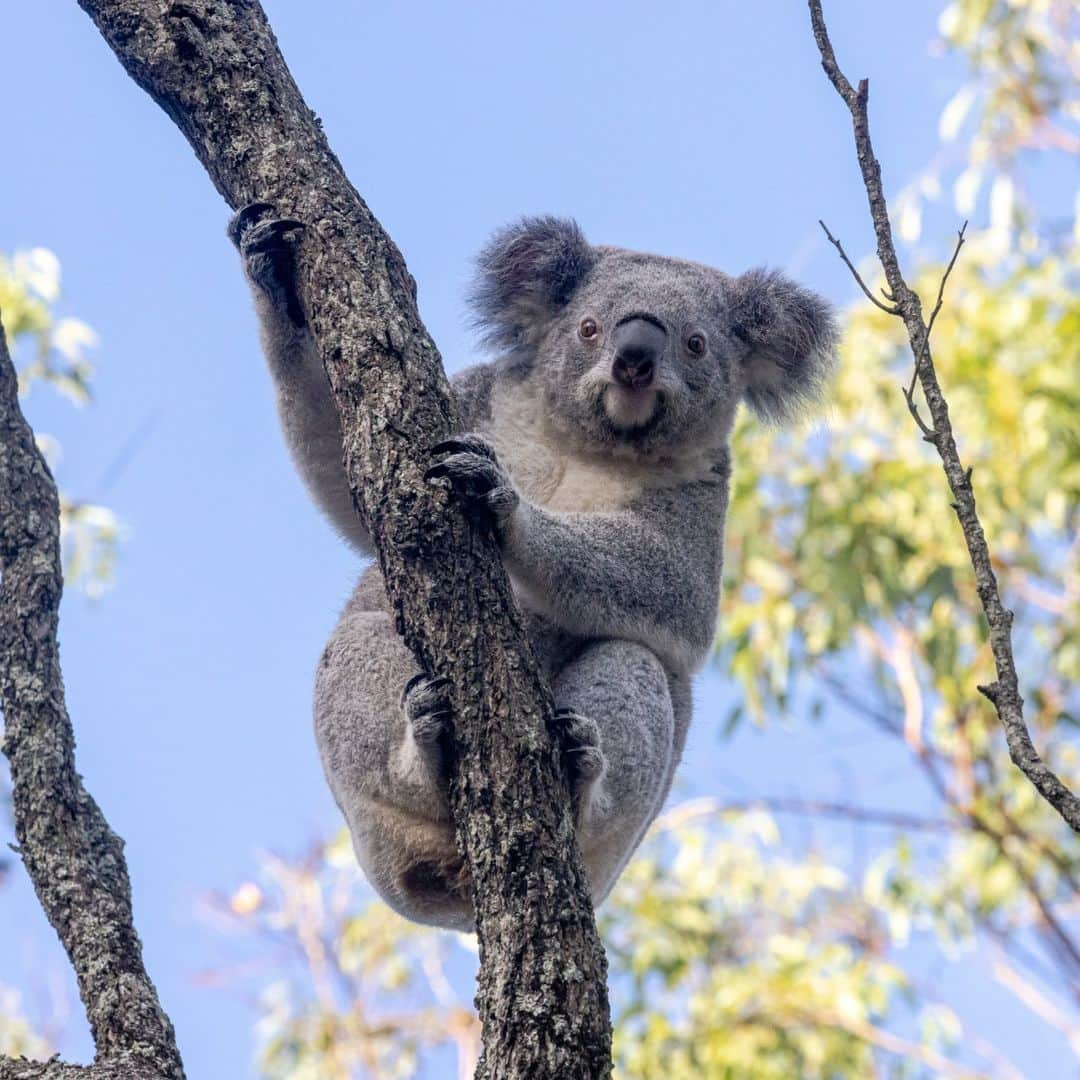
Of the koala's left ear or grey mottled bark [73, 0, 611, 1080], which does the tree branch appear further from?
the koala's left ear

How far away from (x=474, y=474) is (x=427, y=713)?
463mm

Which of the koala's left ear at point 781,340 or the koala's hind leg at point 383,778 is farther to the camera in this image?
the koala's left ear at point 781,340

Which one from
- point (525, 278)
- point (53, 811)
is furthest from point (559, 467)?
point (53, 811)

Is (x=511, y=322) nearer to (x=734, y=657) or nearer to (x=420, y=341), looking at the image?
(x=420, y=341)

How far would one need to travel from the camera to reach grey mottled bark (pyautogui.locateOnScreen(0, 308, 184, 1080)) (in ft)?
8.97

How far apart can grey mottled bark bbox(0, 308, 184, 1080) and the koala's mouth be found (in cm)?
150

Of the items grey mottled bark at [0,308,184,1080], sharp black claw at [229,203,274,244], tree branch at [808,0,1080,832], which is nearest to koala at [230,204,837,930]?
sharp black claw at [229,203,274,244]

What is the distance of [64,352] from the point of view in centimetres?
771

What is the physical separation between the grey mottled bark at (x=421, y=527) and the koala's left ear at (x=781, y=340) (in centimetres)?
192

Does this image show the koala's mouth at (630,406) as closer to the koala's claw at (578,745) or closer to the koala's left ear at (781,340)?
the koala's left ear at (781,340)

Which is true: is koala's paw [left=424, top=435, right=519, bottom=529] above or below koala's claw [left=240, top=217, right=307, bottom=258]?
below

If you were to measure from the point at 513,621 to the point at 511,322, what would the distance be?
2057 millimetres

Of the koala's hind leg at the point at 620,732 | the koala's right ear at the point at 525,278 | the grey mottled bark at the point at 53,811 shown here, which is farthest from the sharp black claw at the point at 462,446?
the koala's right ear at the point at 525,278

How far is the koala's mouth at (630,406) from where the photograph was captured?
4133mm
